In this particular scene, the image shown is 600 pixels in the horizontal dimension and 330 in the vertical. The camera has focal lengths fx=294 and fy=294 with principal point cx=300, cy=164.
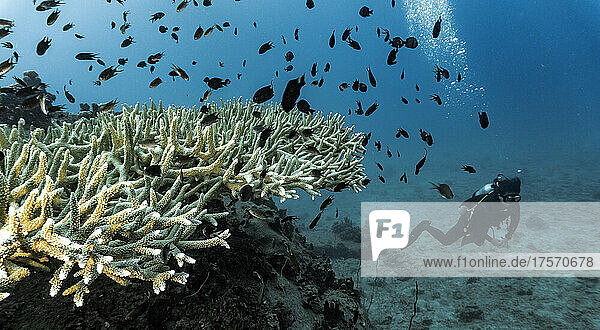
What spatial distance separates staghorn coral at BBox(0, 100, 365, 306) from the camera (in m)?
1.59

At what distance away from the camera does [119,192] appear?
95.6 inches

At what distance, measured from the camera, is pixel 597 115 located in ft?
303

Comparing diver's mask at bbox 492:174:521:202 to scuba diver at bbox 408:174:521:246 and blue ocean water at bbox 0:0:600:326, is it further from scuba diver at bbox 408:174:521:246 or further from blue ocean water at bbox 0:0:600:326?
blue ocean water at bbox 0:0:600:326

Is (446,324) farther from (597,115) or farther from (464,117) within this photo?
(464,117)

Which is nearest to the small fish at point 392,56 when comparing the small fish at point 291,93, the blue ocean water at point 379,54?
the small fish at point 291,93

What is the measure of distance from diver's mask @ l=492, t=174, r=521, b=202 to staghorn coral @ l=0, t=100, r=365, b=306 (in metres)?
5.39

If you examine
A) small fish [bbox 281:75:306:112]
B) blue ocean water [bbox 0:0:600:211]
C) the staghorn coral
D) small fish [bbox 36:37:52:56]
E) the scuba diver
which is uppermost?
blue ocean water [bbox 0:0:600:211]

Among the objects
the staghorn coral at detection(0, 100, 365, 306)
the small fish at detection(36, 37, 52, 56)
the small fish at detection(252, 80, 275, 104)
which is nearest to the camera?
the staghorn coral at detection(0, 100, 365, 306)

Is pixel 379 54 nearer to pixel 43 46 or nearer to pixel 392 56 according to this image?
pixel 392 56

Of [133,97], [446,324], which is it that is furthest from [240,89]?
[446,324]

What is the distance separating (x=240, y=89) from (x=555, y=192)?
116 meters

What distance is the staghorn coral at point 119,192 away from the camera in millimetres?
1586

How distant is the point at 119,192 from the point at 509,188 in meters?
8.65

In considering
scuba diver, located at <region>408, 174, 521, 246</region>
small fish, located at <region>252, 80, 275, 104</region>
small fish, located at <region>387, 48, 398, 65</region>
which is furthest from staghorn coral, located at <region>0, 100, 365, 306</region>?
scuba diver, located at <region>408, 174, 521, 246</region>
